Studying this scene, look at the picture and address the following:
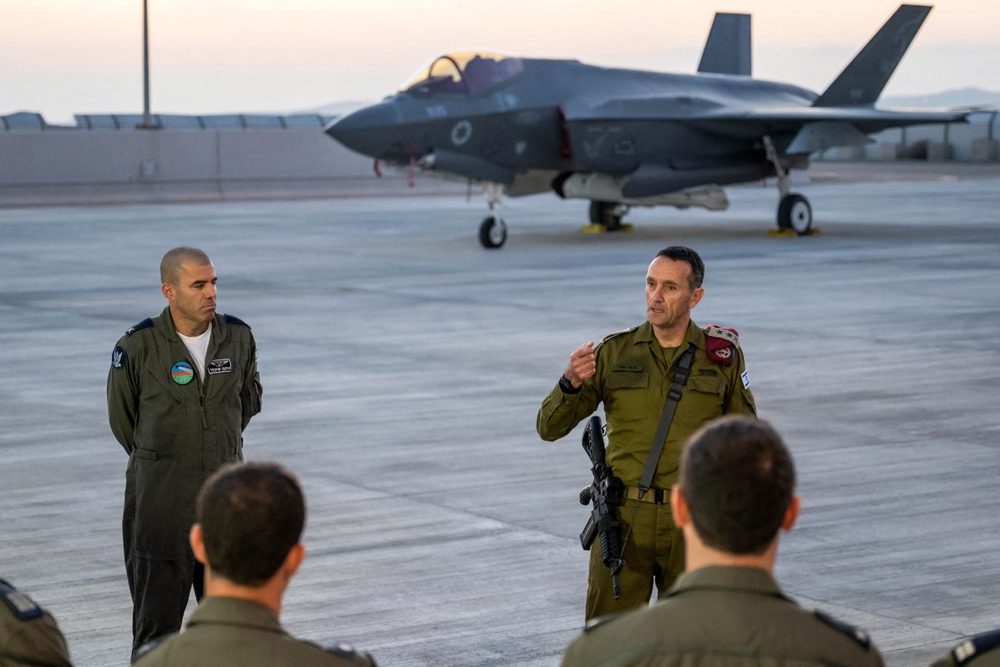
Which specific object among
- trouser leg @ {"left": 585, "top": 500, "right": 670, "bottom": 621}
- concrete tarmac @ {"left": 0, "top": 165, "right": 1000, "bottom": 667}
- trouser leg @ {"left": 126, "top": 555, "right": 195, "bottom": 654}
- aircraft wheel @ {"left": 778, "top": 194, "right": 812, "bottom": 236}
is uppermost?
trouser leg @ {"left": 585, "top": 500, "right": 670, "bottom": 621}

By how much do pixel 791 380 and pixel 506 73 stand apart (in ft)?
47.3

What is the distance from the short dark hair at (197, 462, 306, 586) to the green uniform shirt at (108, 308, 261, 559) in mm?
3034

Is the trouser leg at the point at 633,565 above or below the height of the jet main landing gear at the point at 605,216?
above

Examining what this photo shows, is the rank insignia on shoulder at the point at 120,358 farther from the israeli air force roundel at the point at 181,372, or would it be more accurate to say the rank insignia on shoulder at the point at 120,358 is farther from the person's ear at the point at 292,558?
the person's ear at the point at 292,558

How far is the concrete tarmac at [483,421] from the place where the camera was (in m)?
7.62

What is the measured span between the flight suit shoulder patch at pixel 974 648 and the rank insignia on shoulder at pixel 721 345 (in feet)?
8.63

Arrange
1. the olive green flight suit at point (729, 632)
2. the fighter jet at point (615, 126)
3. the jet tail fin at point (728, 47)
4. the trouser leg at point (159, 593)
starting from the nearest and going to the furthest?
the olive green flight suit at point (729, 632), the trouser leg at point (159, 593), the fighter jet at point (615, 126), the jet tail fin at point (728, 47)

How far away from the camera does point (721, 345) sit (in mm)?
5906

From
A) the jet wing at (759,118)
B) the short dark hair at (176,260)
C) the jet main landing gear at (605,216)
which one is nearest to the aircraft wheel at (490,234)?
the jet wing at (759,118)

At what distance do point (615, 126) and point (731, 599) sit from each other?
24.9m

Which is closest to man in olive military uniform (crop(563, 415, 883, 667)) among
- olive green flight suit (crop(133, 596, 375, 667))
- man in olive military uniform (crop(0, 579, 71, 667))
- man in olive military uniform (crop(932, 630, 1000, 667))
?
man in olive military uniform (crop(932, 630, 1000, 667))

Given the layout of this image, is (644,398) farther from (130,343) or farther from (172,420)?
(130,343)

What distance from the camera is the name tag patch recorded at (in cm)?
627

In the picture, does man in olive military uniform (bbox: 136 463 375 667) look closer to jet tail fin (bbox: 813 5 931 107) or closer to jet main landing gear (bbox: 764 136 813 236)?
jet main landing gear (bbox: 764 136 813 236)
